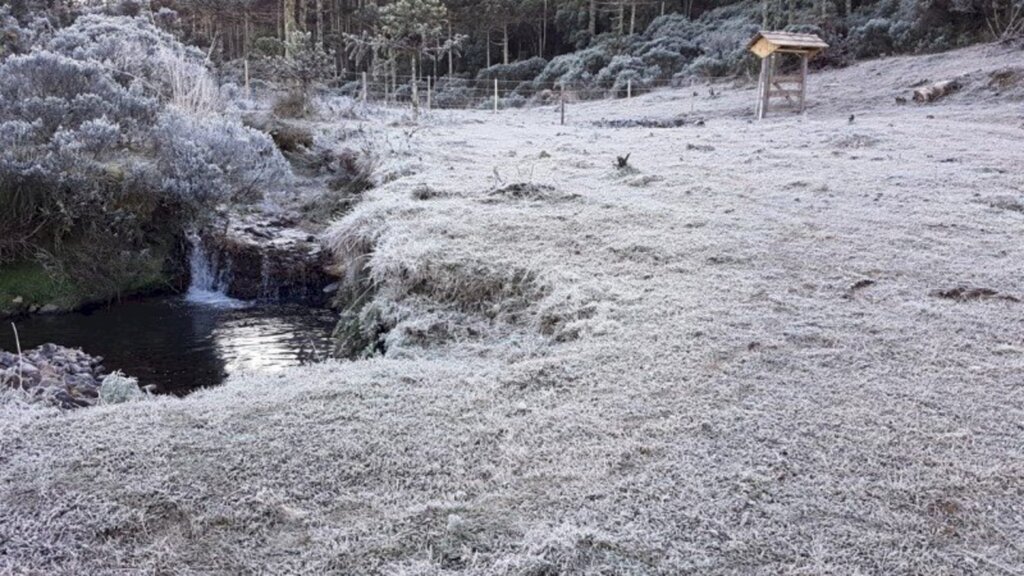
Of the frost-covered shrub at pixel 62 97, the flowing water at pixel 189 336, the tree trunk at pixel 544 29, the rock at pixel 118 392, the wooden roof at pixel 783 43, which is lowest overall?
the flowing water at pixel 189 336

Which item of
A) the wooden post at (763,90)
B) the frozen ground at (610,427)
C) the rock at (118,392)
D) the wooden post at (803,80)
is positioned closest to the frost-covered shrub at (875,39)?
the wooden post at (803,80)

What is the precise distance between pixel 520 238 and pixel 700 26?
929 inches

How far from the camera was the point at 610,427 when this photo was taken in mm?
2869

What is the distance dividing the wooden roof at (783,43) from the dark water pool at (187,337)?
1124 centimetres

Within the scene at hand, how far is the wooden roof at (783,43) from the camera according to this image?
14758 mm

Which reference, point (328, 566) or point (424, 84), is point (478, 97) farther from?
point (328, 566)

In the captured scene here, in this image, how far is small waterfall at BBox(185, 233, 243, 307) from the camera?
9.06 m

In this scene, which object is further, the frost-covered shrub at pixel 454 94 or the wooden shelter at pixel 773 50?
the frost-covered shrub at pixel 454 94

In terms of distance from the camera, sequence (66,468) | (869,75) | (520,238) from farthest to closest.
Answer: (869,75), (520,238), (66,468)

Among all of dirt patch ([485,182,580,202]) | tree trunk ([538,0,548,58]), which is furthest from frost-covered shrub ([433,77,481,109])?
dirt patch ([485,182,580,202])

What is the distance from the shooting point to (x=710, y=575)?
2057 millimetres

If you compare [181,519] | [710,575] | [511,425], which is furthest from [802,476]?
[181,519]

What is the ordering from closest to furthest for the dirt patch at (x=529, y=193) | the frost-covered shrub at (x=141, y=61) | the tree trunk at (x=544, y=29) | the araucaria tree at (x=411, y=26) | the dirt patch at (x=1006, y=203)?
the dirt patch at (x=1006, y=203) < the dirt patch at (x=529, y=193) < the frost-covered shrub at (x=141, y=61) < the araucaria tree at (x=411, y=26) < the tree trunk at (x=544, y=29)

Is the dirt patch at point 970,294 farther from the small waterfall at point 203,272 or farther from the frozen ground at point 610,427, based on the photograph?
the small waterfall at point 203,272
